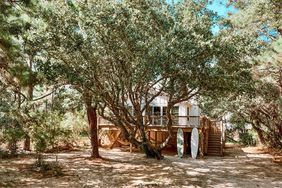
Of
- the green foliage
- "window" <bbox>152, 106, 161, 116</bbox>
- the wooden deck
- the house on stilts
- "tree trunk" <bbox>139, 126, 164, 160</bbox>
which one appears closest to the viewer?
the green foliage

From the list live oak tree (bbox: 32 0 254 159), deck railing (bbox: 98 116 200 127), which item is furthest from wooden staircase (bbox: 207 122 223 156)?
live oak tree (bbox: 32 0 254 159)

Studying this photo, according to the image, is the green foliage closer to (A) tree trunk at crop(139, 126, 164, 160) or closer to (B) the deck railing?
(A) tree trunk at crop(139, 126, 164, 160)

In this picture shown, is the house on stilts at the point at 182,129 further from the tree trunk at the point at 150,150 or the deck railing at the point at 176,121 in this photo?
the tree trunk at the point at 150,150

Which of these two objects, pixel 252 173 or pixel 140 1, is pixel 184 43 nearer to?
pixel 140 1

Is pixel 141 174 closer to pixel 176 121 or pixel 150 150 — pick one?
pixel 150 150

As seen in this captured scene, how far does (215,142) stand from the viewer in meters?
24.2

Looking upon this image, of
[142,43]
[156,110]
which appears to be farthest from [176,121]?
[142,43]

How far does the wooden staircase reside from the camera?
2333 centimetres

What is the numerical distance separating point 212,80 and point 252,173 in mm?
5037

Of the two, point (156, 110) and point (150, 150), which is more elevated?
point (156, 110)

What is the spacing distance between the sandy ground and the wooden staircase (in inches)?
Answer: 190

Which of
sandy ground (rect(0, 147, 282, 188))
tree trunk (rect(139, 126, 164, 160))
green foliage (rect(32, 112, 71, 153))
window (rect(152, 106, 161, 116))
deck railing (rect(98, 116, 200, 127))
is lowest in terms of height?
sandy ground (rect(0, 147, 282, 188))

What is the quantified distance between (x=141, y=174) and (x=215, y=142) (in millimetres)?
11280

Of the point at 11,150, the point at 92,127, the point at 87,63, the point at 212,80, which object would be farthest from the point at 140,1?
the point at 11,150
